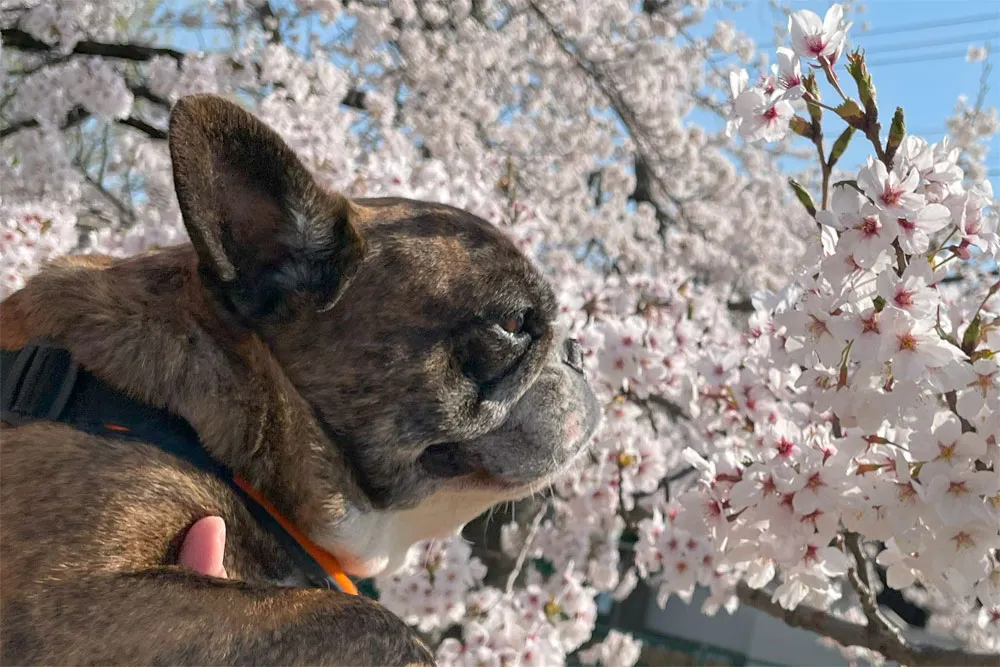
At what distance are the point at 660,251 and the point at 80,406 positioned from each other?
26.1 ft

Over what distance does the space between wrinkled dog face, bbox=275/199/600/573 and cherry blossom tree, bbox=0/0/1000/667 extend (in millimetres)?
727

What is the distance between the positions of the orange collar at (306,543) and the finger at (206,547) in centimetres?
22

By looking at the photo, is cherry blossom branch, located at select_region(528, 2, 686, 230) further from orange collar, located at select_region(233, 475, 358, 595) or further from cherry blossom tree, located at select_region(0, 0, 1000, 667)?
orange collar, located at select_region(233, 475, 358, 595)

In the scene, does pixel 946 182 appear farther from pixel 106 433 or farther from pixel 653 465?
pixel 653 465

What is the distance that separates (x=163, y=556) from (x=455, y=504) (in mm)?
888

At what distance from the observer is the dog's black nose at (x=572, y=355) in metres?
2.46

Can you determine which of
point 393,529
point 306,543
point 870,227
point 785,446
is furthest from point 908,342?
point 306,543

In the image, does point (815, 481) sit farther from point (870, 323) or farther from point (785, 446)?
point (870, 323)

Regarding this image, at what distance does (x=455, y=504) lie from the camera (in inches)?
84.3

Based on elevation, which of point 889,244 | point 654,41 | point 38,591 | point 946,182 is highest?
point 654,41

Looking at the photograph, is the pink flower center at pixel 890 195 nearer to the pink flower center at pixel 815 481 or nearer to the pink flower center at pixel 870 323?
the pink flower center at pixel 870 323

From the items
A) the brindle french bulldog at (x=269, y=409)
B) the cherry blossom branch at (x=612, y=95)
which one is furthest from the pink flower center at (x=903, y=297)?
the cherry blossom branch at (x=612, y=95)

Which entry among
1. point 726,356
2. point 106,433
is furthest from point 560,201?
point 106,433

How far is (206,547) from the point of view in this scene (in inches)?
55.6
